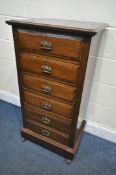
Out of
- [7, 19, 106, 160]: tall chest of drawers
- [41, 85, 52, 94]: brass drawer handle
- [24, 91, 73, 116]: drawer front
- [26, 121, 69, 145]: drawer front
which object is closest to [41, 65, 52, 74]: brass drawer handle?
[7, 19, 106, 160]: tall chest of drawers

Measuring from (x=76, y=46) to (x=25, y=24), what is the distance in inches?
13.2

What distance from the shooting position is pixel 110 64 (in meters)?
1.34

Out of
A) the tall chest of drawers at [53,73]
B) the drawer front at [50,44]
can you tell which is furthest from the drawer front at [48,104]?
the drawer front at [50,44]

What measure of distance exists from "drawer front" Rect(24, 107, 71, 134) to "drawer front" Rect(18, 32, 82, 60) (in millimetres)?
517

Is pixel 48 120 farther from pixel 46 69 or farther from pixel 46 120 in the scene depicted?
pixel 46 69

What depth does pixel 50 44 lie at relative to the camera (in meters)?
1.00

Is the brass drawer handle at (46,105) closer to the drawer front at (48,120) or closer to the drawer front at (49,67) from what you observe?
the drawer front at (48,120)

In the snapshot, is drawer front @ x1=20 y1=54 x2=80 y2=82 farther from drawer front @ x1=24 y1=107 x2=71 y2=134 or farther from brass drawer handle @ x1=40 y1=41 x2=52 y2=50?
drawer front @ x1=24 y1=107 x2=71 y2=134

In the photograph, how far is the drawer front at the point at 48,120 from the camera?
1.28m

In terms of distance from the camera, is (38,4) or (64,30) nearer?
(64,30)

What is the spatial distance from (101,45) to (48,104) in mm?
613

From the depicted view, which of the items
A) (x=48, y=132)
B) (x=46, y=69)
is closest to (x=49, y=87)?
(x=46, y=69)

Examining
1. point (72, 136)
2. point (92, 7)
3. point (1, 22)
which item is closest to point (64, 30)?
point (92, 7)

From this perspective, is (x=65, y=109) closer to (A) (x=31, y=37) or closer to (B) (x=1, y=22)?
(A) (x=31, y=37)
